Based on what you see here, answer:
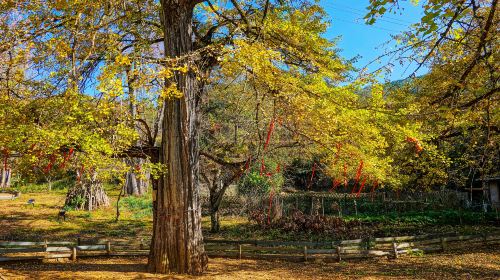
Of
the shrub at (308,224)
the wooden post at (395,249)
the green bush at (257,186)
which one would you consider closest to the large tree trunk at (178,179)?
the wooden post at (395,249)

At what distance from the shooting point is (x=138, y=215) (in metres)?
21.5

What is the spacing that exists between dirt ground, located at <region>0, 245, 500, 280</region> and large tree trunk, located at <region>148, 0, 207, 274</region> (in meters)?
0.42

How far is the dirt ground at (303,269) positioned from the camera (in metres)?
8.79

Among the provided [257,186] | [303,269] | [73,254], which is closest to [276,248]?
[303,269]

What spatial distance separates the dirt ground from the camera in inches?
346

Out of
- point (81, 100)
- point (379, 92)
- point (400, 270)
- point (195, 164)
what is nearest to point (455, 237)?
point (400, 270)

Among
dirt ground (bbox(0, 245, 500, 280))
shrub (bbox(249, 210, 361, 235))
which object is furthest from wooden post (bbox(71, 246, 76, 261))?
shrub (bbox(249, 210, 361, 235))

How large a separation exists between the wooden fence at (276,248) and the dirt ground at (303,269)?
39cm

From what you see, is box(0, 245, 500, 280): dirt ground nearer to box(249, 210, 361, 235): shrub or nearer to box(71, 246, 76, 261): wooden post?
box(71, 246, 76, 261): wooden post

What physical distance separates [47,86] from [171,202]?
341cm

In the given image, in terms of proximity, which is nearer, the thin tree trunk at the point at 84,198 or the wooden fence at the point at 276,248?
the wooden fence at the point at 276,248

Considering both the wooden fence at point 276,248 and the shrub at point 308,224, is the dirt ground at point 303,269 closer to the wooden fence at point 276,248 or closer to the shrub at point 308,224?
the wooden fence at point 276,248

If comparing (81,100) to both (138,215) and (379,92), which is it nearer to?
(379,92)

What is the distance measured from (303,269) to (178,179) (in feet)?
15.7
